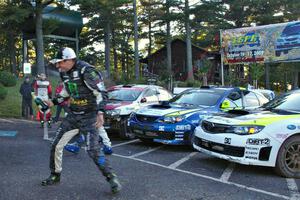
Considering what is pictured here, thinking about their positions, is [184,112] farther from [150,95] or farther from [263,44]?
[263,44]

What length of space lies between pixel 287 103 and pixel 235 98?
2.46 meters

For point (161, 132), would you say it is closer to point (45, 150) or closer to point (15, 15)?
point (45, 150)

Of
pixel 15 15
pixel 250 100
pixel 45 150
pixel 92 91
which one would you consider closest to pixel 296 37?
pixel 250 100

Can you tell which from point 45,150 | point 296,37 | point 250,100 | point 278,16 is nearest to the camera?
point 45,150

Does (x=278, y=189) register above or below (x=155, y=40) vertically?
below

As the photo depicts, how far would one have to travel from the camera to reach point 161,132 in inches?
343

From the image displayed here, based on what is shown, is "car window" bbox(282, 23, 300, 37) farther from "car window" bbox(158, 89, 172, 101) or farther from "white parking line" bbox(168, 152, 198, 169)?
"white parking line" bbox(168, 152, 198, 169)

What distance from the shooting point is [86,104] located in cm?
521

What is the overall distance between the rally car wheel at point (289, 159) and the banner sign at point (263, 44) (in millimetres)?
16639

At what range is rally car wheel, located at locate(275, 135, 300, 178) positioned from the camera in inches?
251

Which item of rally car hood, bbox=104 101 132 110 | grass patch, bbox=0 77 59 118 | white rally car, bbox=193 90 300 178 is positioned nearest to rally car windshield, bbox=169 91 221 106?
rally car hood, bbox=104 101 132 110

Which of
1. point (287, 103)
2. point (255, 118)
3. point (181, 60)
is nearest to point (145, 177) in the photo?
point (255, 118)

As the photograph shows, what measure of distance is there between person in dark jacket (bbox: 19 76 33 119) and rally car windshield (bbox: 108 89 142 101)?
174 inches

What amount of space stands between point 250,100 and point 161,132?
2.81 m
